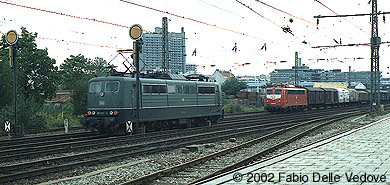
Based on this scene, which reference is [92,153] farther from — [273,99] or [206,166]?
[273,99]

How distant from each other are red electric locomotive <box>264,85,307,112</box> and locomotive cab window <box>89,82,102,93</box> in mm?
24975

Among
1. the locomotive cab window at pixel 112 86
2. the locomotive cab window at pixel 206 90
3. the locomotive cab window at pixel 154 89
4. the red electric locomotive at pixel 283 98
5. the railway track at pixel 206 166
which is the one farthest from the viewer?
the red electric locomotive at pixel 283 98

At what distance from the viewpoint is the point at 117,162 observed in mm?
11742

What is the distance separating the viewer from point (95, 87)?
65.2 feet

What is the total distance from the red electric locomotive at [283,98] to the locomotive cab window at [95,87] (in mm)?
24975

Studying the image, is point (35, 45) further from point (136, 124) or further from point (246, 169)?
point (246, 169)

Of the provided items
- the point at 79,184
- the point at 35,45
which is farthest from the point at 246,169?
the point at 35,45

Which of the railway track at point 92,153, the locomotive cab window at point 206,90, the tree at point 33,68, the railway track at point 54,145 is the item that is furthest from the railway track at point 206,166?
the tree at point 33,68

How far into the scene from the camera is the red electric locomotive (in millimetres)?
40781

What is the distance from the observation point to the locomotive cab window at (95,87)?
19672 mm

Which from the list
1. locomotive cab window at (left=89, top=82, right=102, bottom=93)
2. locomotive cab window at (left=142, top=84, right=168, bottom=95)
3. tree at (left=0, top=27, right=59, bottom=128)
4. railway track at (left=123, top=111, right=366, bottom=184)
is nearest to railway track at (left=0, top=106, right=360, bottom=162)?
locomotive cab window at (left=89, top=82, right=102, bottom=93)

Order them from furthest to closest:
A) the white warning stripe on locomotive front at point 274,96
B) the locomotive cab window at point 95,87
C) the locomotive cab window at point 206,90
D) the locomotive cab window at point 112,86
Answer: the white warning stripe on locomotive front at point 274,96, the locomotive cab window at point 206,90, the locomotive cab window at point 95,87, the locomotive cab window at point 112,86

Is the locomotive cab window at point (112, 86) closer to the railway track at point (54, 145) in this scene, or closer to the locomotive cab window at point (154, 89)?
the locomotive cab window at point (154, 89)

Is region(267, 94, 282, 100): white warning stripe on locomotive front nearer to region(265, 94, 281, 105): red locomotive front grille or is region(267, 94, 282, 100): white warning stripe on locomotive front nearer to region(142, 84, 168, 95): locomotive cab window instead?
region(265, 94, 281, 105): red locomotive front grille
